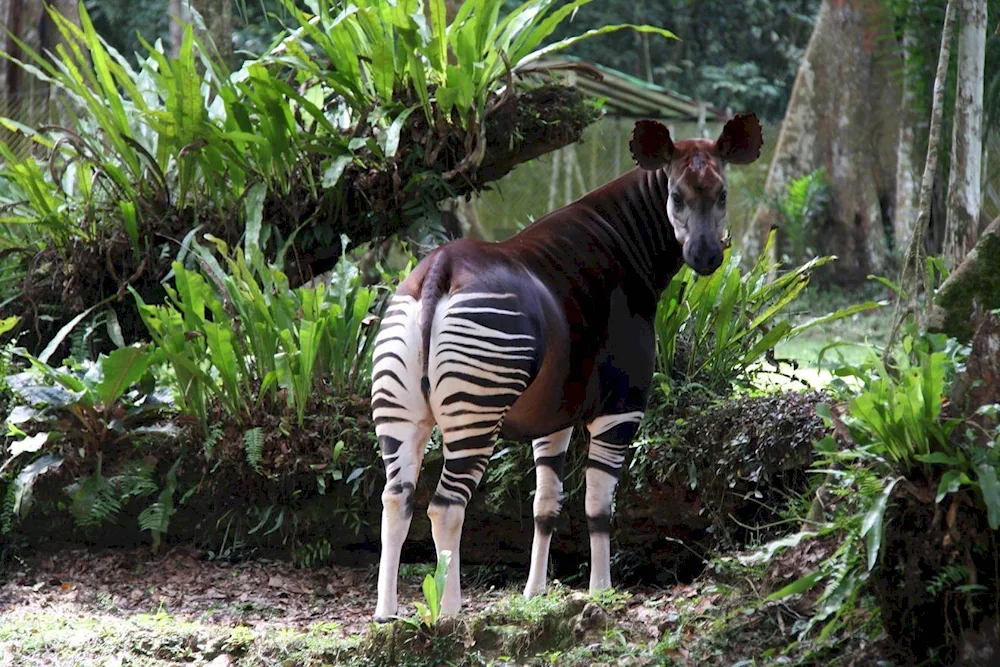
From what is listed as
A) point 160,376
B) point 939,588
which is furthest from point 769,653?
point 160,376

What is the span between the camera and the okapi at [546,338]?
152 inches

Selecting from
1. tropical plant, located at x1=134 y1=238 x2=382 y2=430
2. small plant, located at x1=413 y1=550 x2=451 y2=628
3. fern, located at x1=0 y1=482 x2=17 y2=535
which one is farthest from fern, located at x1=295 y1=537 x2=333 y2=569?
small plant, located at x1=413 y1=550 x2=451 y2=628

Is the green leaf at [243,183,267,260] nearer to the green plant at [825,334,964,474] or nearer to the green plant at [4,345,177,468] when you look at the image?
the green plant at [4,345,177,468]

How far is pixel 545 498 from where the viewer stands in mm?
4617

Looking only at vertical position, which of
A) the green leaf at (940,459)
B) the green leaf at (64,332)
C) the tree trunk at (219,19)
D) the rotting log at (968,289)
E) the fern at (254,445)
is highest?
the tree trunk at (219,19)

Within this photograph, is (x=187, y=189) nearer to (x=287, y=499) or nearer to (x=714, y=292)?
(x=287, y=499)

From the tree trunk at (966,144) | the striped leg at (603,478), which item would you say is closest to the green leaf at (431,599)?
the striped leg at (603,478)

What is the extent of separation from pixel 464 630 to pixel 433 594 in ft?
0.78

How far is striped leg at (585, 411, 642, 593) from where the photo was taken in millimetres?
4473

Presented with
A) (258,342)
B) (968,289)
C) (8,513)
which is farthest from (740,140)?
(8,513)

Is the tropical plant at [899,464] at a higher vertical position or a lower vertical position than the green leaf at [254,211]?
lower

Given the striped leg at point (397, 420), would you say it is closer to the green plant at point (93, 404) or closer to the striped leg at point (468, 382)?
the striped leg at point (468, 382)

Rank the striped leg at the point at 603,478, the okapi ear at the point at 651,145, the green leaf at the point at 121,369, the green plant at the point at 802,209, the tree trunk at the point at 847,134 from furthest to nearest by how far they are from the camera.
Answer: the tree trunk at the point at 847,134
the green plant at the point at 802,209
the green leaf at the point at 121,369
the striped leg at the point at 603,478
the okapi ear at the point at 651,145

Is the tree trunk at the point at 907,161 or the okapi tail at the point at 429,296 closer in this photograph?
the okapi tail at the point at 429,296
